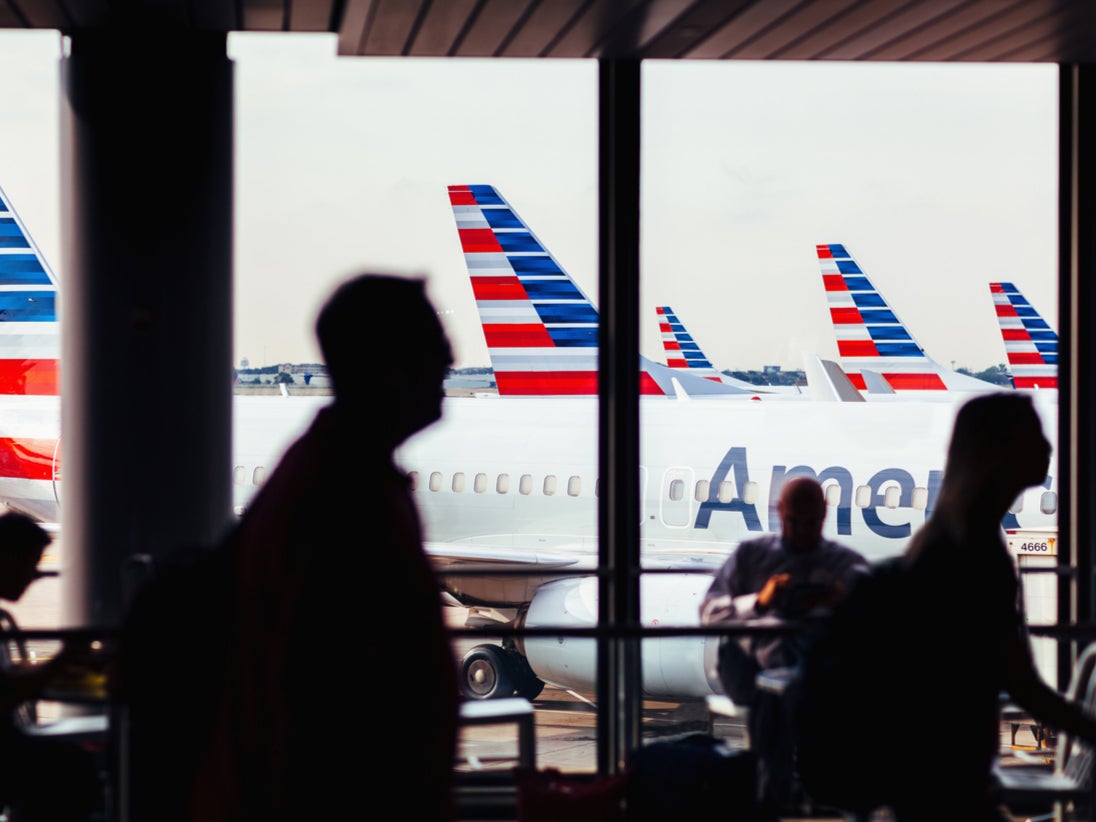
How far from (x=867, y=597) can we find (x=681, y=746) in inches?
47.9

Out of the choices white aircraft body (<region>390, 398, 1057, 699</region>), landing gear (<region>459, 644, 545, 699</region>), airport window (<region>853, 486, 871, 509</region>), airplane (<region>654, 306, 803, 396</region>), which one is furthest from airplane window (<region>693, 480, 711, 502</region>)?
landing gear (<region>459, 644, 545, 699</region>)

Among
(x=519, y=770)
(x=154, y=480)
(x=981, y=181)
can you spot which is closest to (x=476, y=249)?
(x=981, y=181)

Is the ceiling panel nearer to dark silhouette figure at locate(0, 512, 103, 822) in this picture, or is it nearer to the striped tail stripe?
dark silhouette figure at locate(0, 512, 103, 822)

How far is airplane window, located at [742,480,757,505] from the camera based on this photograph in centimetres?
1432

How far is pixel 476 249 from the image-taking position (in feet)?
40.2

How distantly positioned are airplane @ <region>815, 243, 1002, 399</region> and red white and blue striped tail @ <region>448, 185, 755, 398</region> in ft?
19.8

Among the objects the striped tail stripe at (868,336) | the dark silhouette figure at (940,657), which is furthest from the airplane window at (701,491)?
the dark silhouette figure at (940,657)

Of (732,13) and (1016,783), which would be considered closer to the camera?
(1016,783)

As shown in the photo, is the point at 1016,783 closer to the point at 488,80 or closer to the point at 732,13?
the point at 732,13

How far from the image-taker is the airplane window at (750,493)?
1432cm

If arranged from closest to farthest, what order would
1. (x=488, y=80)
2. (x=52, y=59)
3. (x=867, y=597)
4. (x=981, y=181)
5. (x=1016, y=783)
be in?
(x=867, y=597), (x=1016, y=783), (x=52, y=59), (x=488, y=80), (x=981, y=181)

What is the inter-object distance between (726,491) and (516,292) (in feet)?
12.2

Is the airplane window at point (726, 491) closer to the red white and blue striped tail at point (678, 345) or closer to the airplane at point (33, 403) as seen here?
the airplane at point (33, 403)

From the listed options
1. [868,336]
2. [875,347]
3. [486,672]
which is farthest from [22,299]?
[875,347]
